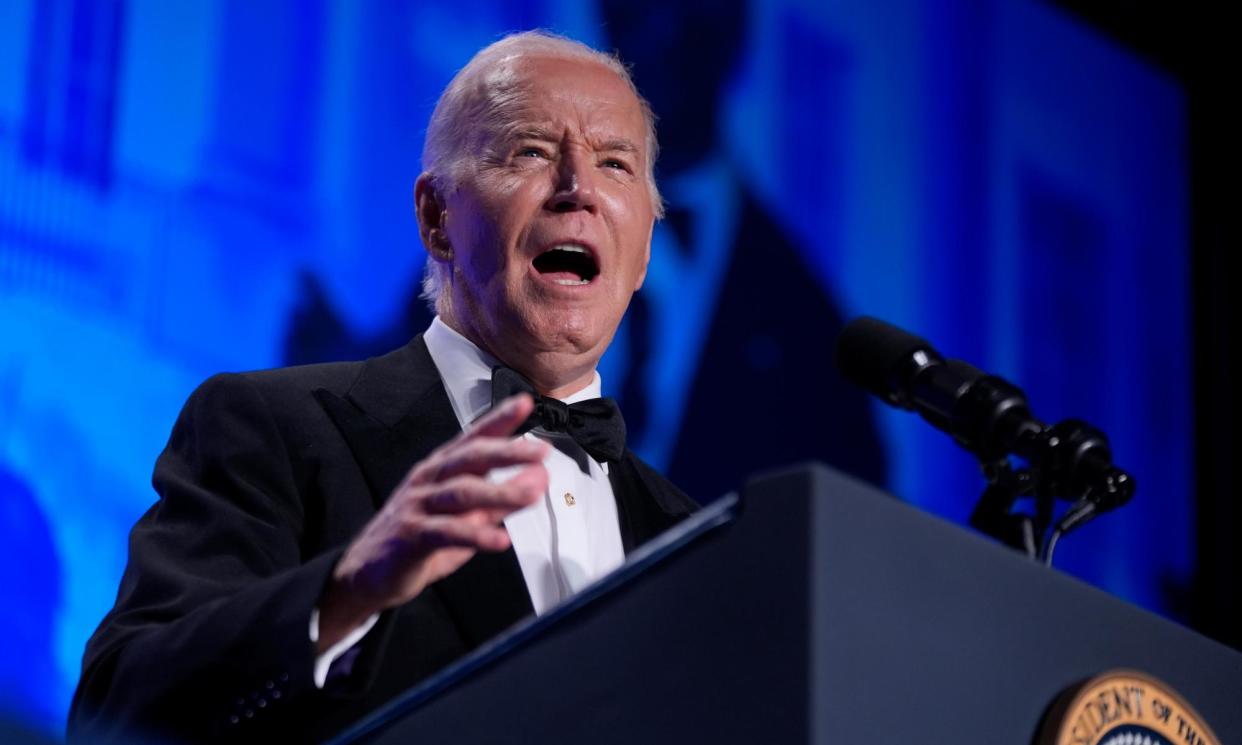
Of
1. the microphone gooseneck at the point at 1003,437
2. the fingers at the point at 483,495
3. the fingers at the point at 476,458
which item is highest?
the microphone gooseneck at the point at 1003,437

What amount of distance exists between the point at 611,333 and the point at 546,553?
383mm

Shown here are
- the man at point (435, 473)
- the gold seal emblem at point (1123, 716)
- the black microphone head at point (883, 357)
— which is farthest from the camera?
the black microphone head at point (883, 357)

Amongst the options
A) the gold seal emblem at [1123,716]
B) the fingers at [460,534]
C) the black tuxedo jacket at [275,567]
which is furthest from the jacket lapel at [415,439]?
the gold seal emblem at [1123,716]

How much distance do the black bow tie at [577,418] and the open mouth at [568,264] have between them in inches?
5.7

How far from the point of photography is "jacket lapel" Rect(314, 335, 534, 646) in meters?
1.51

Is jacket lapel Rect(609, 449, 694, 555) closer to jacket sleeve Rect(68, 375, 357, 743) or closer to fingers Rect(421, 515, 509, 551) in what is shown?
jacket sleeve Rect(68, 375, 357, 743)

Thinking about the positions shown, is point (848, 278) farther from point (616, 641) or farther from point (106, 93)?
point (616, 641)

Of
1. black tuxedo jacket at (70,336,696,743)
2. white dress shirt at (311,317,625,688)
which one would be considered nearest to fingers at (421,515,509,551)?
black tuxedo jacket at (70,336,696,743)

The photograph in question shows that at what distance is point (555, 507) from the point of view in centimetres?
182

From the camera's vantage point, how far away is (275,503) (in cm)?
155

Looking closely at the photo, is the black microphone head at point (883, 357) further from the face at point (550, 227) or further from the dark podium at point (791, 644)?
the face at point (550, 227)

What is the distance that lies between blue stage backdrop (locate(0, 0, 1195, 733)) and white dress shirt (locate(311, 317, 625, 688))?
0.56 metres

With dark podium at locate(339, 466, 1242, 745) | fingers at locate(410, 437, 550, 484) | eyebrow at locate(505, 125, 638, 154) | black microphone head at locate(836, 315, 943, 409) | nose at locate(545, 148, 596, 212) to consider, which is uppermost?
eyebrow at locate(505, 125, 638, 154)

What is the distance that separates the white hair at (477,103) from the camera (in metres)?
2.05
